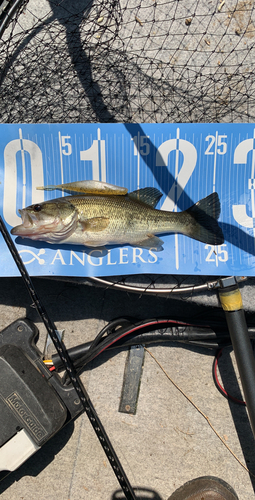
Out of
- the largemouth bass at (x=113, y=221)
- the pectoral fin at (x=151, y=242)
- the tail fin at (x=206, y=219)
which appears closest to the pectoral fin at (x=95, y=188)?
the largemouth bass at (x=113, y=221)

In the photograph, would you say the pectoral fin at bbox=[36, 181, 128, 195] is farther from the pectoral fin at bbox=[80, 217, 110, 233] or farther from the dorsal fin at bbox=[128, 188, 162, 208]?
the pectoral fin at bbox=[80, 217, 110, 233]

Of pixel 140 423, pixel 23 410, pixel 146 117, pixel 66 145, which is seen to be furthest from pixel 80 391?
pixel 146 117

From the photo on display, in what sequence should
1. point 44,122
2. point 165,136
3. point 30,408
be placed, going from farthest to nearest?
1. point 44,122
2. point 165,136
3. point 30,408

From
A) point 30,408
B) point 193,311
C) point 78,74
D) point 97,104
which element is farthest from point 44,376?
point 78,74

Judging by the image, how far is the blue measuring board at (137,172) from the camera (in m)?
1.87

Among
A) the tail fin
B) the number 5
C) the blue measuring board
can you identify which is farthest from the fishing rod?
the tail fin

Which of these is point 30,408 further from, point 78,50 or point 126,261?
point 78,50

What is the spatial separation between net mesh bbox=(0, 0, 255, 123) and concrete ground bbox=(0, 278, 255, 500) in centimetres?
124

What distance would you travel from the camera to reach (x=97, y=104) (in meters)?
2.07

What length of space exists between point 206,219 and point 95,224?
664 millimetres

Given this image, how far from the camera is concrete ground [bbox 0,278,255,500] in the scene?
1.97m

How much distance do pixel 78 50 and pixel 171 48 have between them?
0.63m

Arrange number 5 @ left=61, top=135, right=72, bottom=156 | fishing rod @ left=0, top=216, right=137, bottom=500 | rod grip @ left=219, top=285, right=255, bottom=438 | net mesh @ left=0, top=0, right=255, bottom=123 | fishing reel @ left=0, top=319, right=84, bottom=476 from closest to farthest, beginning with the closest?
fishing rod @ left=0, top=216, right=137, bottom=500, rod grip @ left=219, top=285, right=255, bottom=438, fishing reel @ left=0, top=319, right=84, bottom=476, number 5 @ left=61, top=135, right=72, bottom=156, net mesh @ left=0, top=0, right=255, bottom=123

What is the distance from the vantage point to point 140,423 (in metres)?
2.04
